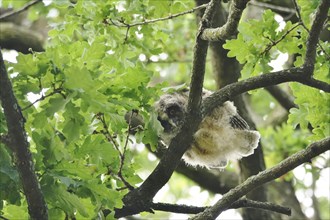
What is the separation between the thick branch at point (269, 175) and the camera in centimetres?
290

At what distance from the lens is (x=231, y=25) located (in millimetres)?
2820

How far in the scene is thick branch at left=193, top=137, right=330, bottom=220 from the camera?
2.90 metres

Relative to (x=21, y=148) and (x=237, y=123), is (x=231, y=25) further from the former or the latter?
(x=237, y=123)

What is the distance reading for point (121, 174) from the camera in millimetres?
3248

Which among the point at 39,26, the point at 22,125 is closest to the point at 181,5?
the point at 22,125

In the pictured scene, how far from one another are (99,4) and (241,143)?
1278mm

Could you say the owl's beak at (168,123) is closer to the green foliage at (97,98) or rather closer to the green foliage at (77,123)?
the green foliage at (97,98)

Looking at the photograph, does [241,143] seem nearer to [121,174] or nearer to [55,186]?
[121,174]

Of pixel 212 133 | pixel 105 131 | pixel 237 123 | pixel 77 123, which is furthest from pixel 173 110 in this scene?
pixel 77 123

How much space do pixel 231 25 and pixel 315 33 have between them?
1.26ft

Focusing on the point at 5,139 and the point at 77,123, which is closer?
the point at 5,139

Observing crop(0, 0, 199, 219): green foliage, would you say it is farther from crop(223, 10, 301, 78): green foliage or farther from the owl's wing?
the owl's wing

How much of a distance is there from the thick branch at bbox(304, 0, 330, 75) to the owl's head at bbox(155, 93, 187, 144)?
1015mm

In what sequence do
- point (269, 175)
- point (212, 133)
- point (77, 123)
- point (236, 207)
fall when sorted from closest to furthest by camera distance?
1. point (77, 123)
2. point (269, 175)
3. point (236, 207)
4. point (212, 133)
